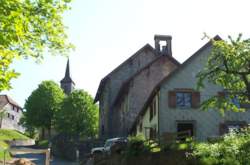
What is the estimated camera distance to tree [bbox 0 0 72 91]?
848cm

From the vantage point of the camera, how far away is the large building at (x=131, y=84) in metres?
39.2

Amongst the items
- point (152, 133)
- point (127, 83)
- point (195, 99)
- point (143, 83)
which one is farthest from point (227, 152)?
point (127, 83)

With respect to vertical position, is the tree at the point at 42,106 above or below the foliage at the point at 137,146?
above

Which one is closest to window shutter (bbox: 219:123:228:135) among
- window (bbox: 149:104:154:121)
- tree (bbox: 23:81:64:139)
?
window (bbox: 149:104:154:121)

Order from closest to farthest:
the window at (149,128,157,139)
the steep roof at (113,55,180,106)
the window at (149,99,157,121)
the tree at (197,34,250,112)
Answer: the tree at (197,34,250,112)
the window at (149,99,157,121)
the window at (149,128,157,139)
the steep roof at (113,55,180,106)

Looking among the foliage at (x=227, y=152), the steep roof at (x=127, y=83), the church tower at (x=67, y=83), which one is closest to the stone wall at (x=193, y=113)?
the steep roof at (x=127, y=83)

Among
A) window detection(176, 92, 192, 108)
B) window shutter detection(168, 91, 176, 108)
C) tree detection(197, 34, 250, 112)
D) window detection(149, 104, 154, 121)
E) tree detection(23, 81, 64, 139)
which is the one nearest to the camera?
tree detection(197, 34, 250, 112)

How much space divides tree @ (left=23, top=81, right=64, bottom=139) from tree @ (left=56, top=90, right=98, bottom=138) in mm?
9622

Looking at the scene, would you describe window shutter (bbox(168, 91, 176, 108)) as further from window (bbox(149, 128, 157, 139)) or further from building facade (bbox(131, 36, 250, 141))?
window (bbox(149, 128, 157, 139))

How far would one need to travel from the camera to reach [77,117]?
62.2 m

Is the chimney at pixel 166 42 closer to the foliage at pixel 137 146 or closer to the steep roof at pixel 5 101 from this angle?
the foliage at pixel 137 146

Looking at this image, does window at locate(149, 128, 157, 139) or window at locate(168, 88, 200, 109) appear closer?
window at locate(168, 88, 200, 109)

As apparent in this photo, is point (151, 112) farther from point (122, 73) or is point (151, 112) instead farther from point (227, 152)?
point (227, 152)

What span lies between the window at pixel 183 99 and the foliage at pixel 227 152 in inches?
505
